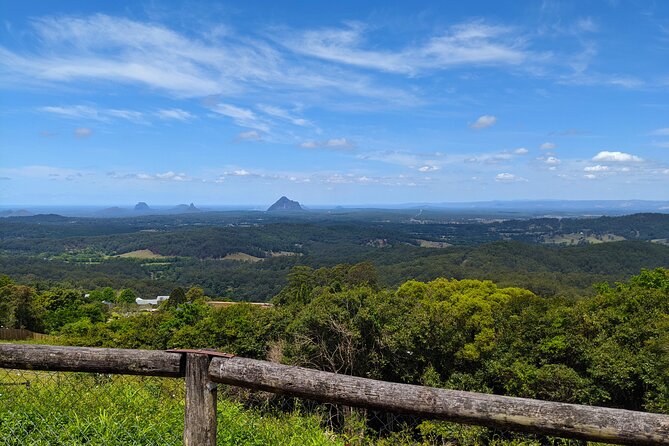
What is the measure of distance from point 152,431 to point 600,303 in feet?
74.7

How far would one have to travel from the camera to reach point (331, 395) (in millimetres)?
2307

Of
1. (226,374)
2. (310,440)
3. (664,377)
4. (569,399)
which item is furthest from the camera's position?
(569,399)

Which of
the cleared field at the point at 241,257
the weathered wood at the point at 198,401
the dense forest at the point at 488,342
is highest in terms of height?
the weathered wood at the point at 198,401

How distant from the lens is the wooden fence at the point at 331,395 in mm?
2041

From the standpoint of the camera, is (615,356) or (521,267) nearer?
(615,356)

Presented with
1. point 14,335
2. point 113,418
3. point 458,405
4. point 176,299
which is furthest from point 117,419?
point 176,299

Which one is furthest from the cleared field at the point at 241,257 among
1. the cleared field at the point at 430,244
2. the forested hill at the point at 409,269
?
the cleared field at the point at 430,244

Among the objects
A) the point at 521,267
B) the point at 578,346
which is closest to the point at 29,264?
the point at 521,267

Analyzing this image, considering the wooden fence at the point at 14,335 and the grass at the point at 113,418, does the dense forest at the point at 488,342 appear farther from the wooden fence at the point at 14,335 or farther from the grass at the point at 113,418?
the wooden fence at the point at 14,335

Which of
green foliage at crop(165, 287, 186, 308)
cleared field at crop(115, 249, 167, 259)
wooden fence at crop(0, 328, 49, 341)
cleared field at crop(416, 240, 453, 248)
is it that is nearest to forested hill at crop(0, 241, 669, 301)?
cleared field at crop(115, 249, 167, 259)

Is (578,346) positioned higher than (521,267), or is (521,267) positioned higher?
(578,346)

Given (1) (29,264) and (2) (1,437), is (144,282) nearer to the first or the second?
(1) (29,264)

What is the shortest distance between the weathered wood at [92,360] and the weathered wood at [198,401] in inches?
3.5

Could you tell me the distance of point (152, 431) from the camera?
3412mm
